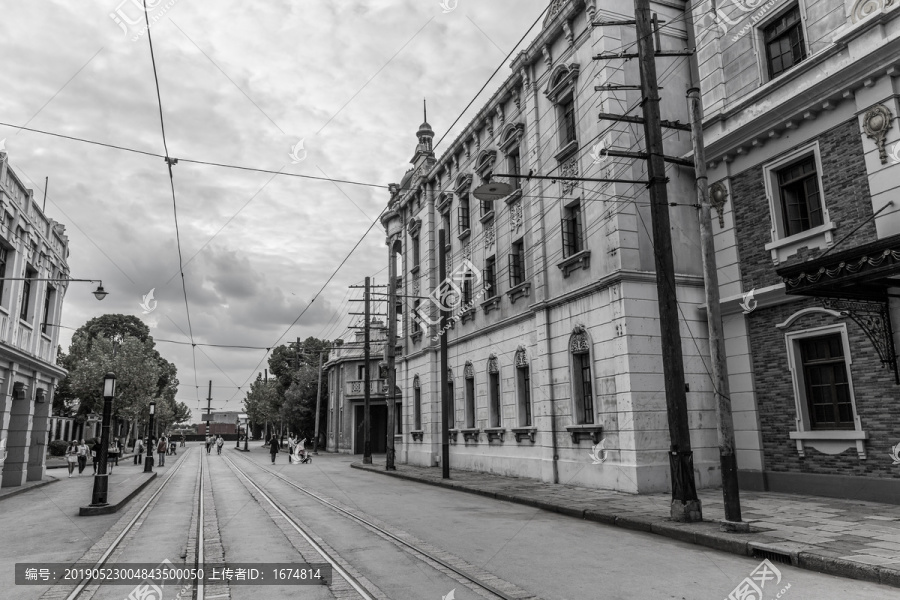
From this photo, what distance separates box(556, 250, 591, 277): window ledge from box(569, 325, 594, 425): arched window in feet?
5.66

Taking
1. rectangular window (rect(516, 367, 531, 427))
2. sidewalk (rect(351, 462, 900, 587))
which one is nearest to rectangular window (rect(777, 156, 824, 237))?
sidewalk (rect(351, 462, 900, 587))

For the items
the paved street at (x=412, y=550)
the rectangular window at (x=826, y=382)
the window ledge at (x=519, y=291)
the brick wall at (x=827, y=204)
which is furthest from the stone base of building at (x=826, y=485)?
the window ledge at (x=519, y=291)

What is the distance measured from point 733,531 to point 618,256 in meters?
7.82

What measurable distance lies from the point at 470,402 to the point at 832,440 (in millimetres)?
13894

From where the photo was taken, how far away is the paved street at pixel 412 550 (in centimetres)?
659

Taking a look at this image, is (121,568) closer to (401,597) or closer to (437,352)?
(401,597)

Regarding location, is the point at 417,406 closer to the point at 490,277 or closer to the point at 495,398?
the point at 495,398

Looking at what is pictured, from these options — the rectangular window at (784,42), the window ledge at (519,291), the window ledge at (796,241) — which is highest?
the rectangular window at (784,42)

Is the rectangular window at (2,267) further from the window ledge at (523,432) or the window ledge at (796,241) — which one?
the window ledge at (796,241)

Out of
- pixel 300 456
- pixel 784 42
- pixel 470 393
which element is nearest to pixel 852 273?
pixel 784 42

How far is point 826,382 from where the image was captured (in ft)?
42.0

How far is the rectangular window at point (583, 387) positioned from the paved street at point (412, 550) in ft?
11.9

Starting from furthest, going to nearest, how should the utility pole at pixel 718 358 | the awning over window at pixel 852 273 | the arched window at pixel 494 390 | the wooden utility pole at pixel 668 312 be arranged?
the arched window at pixel 494 390 < the wooden utility pole at pixel 668 312 < the utility pole at pixel 718 358 < the awning over window at pixel 852 273

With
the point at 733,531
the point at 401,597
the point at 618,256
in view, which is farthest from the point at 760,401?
the point at 401,597
